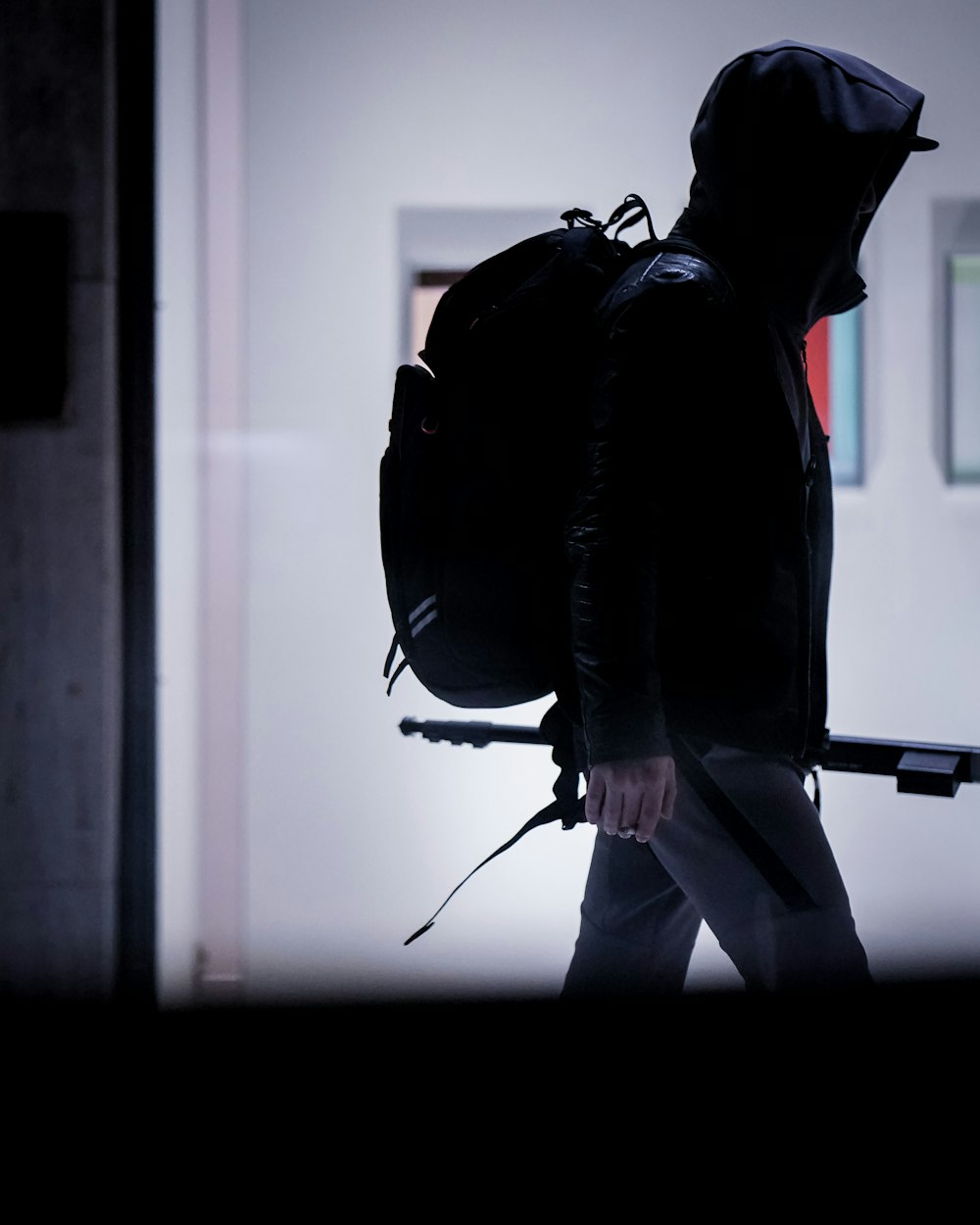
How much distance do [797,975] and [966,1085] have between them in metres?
0.36

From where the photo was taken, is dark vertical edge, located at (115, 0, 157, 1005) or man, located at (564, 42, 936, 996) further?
dark vertical edge, located at (115, 0, 157, 1005)

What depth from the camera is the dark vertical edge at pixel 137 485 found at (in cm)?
189

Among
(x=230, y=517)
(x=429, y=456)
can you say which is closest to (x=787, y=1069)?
(x=429, y=456)

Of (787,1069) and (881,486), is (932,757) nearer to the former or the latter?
(787,1069)

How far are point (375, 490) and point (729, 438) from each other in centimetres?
141

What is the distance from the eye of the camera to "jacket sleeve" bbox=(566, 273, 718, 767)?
1030 millimetres

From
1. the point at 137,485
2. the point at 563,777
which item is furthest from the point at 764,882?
the point at 137,485

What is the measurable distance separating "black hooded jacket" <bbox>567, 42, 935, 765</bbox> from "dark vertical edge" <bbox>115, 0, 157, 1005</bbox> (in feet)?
3.79

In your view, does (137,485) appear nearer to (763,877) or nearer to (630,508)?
(630,508)

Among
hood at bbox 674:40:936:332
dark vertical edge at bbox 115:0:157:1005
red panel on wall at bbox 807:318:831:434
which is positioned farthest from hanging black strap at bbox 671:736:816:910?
red panel on wall at bbox 807:318:831:434

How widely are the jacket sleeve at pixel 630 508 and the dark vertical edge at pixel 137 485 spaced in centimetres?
118

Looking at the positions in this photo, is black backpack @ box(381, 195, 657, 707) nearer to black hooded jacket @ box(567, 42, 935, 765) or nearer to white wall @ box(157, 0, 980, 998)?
black hooded jacket @ box(567, 42, 935, 765)

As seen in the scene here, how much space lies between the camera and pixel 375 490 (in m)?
2.39

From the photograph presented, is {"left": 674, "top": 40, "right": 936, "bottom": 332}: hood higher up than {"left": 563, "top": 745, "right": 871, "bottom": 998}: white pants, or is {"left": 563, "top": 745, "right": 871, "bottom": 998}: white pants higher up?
{"left": 674, "top": 40, "right": 936, "bottom": 332}: hood
